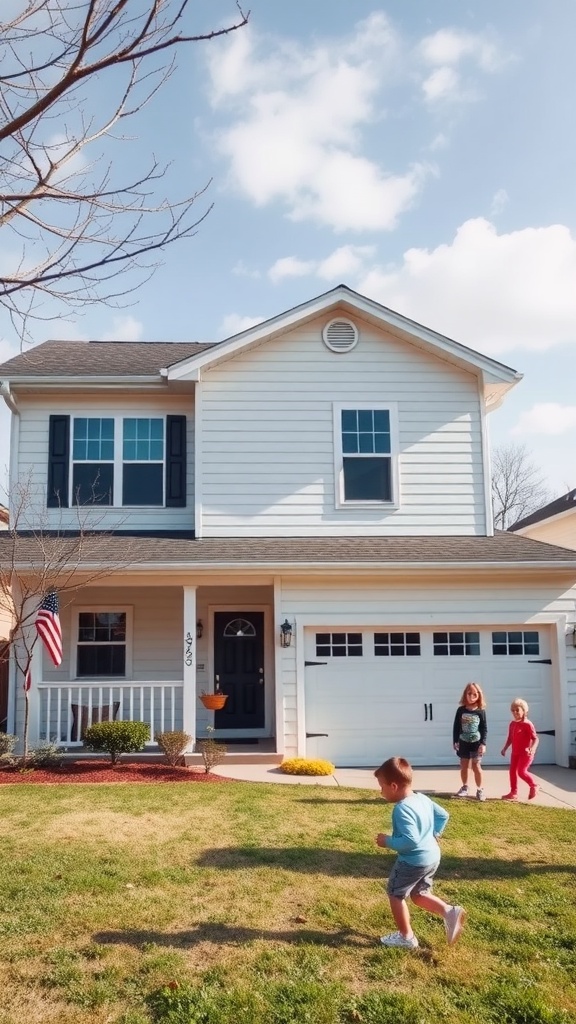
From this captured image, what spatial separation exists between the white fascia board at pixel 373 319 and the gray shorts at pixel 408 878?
31.0 ft

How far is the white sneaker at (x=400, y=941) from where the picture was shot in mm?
4566

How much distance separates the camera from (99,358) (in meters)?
14.5

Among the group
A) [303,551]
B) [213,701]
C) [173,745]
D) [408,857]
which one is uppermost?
[303,551]

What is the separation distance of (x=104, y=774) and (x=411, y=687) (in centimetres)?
473

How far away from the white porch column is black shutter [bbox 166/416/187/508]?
1996 millimetres

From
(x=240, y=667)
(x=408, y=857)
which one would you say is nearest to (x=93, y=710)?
(x=240, y=667)

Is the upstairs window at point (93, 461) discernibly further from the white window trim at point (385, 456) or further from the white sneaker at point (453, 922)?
the white sneaker at point (453, 922)

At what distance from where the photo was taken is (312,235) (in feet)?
30.2

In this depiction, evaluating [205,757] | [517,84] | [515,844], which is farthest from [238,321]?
[515,844]

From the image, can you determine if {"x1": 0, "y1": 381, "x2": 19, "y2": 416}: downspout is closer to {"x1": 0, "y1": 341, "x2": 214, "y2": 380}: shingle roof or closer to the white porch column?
{"x1": 0, "y1": 341, "x2": 214, "y2": 380}: shingle roof

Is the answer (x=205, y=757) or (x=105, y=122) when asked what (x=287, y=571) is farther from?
(x=105, y=122)

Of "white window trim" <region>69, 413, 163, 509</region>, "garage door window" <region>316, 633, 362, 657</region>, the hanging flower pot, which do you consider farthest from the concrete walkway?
"white window trim" <region>69, 413, 163, 509</region>

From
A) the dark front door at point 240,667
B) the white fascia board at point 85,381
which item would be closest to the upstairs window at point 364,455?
the dark front door at point 240,667

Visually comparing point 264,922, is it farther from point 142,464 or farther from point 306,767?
point 142,464
